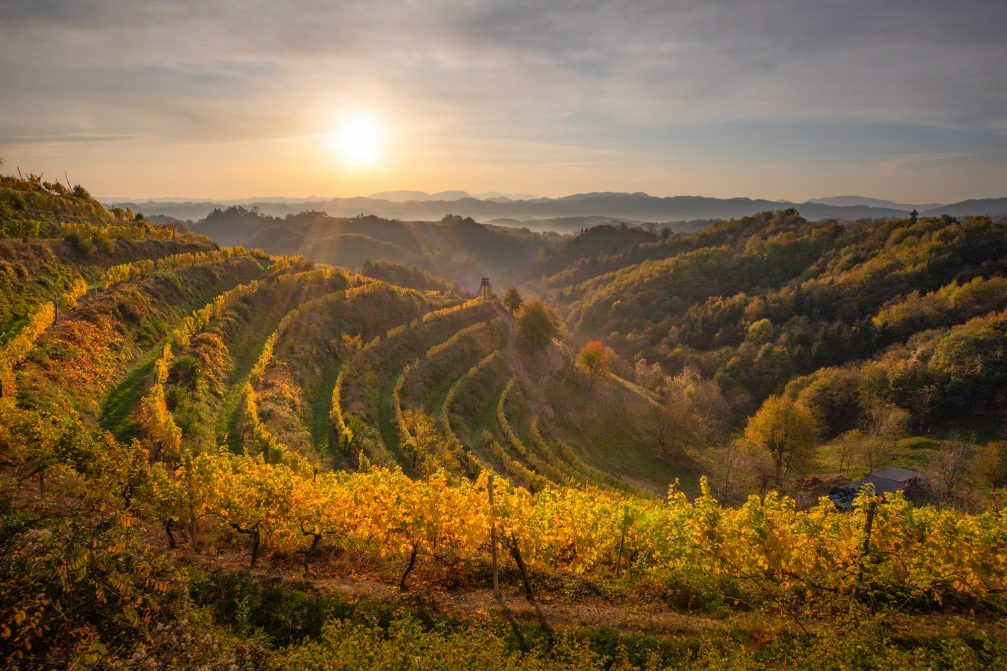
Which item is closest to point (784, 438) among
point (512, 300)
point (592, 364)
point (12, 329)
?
point (592, 364)

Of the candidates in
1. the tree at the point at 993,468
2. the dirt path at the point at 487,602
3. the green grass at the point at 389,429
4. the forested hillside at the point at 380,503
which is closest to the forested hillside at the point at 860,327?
the forested hillside at the point at 380,503

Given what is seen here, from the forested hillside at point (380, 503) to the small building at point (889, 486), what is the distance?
10.1 ft

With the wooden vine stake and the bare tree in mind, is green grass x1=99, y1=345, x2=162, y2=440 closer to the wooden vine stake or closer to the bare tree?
the wooden vine stake

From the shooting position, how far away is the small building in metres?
64.6

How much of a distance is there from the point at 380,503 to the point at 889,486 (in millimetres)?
75295

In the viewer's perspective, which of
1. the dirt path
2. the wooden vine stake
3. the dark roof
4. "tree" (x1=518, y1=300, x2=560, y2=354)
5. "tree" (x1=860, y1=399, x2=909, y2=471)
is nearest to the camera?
the dirt path

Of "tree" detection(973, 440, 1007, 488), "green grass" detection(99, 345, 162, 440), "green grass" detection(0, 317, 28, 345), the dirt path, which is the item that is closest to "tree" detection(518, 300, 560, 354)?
"green grass" detection(99, 345, 162, 440)

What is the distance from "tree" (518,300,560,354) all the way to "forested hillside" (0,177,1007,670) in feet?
1.86

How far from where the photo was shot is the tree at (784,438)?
233 ft

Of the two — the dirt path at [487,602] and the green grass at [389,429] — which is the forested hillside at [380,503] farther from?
the green grass at [389,429]

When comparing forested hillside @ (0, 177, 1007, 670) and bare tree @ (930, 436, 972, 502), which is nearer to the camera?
forested hillside @ (0, 177, 1007, 670)

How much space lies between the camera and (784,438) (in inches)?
2788

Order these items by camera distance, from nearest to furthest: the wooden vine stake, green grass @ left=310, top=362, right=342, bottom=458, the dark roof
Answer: the wooden vine stake → green grass @ left=310, top=362, right=342, bottom=458 → the dark roof

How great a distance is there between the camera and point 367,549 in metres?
24.7
